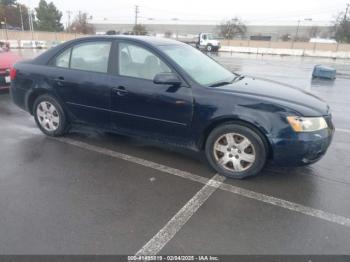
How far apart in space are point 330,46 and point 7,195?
146 ft

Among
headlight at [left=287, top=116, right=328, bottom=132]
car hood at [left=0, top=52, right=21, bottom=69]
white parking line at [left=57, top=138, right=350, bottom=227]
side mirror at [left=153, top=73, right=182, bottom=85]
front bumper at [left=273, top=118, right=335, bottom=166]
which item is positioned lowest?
white parking line at [left=57, top=138, right=350, bottom=227]

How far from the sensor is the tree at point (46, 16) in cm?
8375

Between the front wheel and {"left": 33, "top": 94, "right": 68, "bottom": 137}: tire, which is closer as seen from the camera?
{"left": 33, "top": 94, "right": 68, "bottom": 137}: tire

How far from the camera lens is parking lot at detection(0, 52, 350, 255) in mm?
2672

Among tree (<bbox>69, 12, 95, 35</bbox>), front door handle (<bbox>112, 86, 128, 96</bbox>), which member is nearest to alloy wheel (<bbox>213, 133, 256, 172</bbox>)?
front door handle (<bbox>112, 86, 128, 96</bbox>)

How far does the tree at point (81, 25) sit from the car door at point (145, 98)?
80.1 meters

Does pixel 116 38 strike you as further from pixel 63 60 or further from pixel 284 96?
pixel 284 96

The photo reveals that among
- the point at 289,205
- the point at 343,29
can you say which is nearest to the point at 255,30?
the point at 343,29

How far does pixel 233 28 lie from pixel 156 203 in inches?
3153

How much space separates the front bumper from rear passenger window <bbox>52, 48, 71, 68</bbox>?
10.6 ft

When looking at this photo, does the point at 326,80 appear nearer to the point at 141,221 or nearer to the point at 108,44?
the point at 108,44

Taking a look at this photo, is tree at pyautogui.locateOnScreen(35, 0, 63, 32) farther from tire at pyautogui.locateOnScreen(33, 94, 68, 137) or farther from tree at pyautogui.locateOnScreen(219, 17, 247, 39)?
tire at pyautogui.locateOnScreen(33, 94, 68, 137)

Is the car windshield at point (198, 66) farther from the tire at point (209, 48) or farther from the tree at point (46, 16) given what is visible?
the tree at point (46, 16)

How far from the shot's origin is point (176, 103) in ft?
12.8
